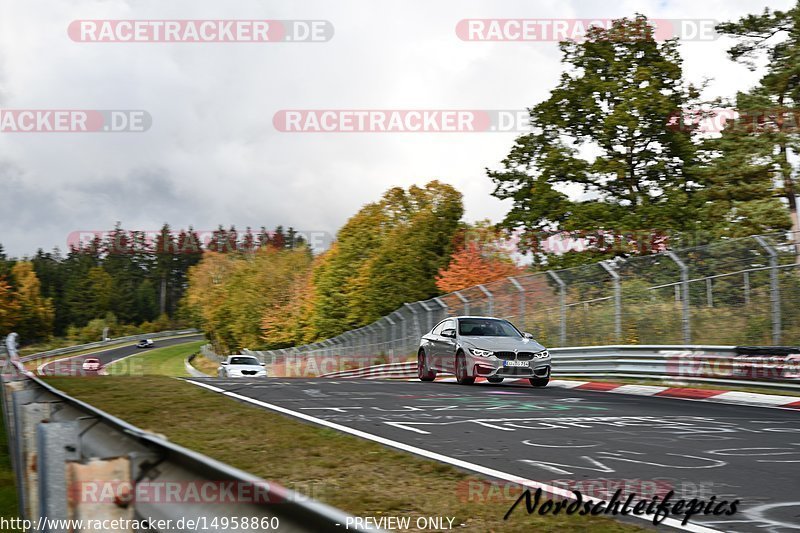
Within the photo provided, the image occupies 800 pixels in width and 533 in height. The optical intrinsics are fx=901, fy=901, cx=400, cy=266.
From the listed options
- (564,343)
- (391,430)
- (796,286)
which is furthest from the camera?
(564,343)

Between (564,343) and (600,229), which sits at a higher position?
(600,229)

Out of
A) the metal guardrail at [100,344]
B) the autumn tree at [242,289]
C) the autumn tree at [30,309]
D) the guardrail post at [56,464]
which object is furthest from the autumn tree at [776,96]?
the autumn tree at [30,309]

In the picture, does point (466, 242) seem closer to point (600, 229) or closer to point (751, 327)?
point (600, 229)

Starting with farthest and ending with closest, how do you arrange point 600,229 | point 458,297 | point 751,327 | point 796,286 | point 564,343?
point 600,229 < point 458,297 < point 564,343 < point 751,327 < point 796,286

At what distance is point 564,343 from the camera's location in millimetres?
23750

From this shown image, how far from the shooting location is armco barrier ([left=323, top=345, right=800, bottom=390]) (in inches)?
617

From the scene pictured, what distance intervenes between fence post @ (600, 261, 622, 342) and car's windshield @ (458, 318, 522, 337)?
2.64 metres

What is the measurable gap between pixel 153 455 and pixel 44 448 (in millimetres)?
853

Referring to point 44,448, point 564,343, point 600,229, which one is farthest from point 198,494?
point 600,229

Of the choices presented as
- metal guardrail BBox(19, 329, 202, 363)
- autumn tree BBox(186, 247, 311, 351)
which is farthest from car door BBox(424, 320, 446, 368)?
autumn tree BBox(186, 247, 311, 351)

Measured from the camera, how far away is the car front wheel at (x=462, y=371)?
19.7 metres

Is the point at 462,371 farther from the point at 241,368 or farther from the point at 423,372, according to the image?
the point at 241,368

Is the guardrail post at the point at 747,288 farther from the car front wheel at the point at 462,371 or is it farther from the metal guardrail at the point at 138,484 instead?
the metal guardrail at the point at 138,484

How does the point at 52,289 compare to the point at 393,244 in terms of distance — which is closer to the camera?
the point at 393,244
